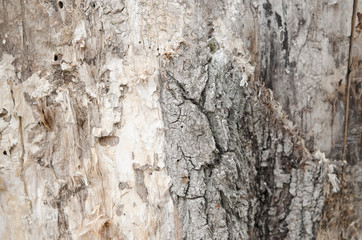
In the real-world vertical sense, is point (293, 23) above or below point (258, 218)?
above

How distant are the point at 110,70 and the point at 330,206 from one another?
111cm

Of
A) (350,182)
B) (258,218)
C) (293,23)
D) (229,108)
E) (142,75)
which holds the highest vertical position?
(293,23)

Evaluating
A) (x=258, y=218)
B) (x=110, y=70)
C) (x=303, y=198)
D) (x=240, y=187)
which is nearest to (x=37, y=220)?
(x=110, y=70)

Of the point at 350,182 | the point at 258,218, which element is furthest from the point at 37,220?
the point at 350,182

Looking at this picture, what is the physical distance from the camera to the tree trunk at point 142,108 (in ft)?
3.67

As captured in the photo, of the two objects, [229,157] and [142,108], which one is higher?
[142,108]

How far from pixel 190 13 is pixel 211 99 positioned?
0.32 meters

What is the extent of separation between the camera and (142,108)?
112 centimetres

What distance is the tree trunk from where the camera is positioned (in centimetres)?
112

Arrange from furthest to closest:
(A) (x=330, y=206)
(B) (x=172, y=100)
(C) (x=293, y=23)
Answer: (A) (x=330, y=206) → (C) (x=293, y=23) → (B) (x=172, y=100)

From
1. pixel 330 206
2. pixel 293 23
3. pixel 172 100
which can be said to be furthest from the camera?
pixel 330 206

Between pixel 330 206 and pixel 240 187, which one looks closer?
pixel 240 187

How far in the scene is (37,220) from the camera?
120 cm

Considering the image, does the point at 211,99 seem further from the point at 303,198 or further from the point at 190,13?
the point at 303,198
